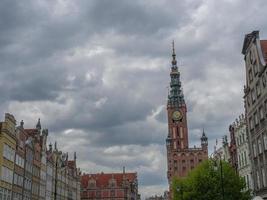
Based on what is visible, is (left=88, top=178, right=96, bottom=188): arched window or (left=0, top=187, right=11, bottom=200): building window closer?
(left=0, top=187, right=11, bottom=200): building window

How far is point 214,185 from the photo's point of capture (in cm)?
6188

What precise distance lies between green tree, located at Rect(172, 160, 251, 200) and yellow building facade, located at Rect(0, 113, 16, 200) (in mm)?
26112

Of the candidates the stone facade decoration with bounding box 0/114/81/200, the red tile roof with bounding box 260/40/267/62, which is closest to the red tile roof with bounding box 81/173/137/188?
the stone facade decoration with bounding box 0/114/81/200

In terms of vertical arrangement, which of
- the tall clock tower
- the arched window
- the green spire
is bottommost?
the arched window

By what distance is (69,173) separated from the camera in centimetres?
11625

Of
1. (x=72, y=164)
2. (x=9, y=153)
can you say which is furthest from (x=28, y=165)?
(x=72, y=164)

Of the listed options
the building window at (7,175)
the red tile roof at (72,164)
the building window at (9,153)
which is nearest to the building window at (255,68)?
the building window at (9,153)

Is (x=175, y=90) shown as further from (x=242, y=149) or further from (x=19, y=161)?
(x=19, y=161)

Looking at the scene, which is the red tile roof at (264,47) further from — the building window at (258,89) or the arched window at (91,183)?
the arched window at (91,183)

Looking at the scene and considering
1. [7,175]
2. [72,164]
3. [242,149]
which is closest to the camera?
[7,175]

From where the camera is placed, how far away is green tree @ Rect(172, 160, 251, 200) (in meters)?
59.8

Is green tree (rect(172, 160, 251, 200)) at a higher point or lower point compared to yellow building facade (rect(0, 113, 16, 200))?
lower

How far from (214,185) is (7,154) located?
29945 mm

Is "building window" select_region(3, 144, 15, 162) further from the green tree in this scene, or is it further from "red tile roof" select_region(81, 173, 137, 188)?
"red tile roof" select_region(81, 173, 137, 188)
